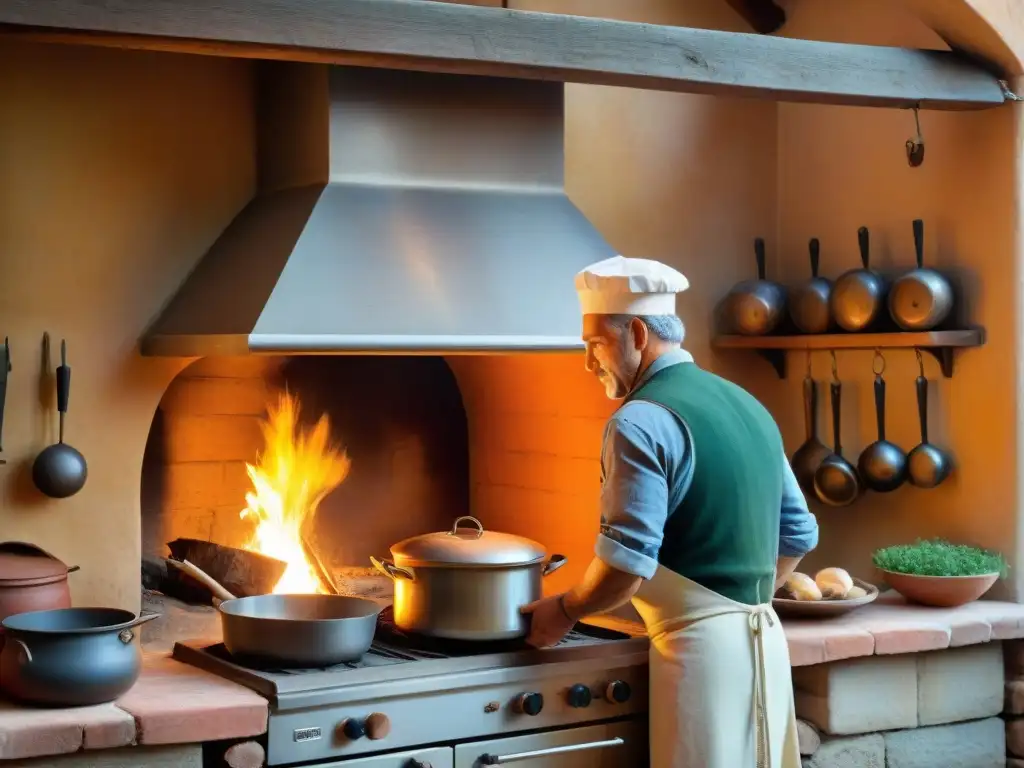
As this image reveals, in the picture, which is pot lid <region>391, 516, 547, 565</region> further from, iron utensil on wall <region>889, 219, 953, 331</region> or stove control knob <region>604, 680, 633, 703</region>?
iron utensil on wall <region>889, 219, 953, 331</region>

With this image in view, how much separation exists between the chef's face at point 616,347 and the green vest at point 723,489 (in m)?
0.05

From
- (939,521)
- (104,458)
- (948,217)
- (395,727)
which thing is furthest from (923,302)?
(104,458)

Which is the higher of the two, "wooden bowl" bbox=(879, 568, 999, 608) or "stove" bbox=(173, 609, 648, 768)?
"wooden bowl" bbox=(879, 568, 999, 608)

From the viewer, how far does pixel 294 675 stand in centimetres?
283

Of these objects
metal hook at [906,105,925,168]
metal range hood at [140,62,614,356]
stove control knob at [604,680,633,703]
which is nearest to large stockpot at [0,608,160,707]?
metal range hood at [140,62,614,356]

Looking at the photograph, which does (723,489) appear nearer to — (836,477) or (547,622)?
(547,622)

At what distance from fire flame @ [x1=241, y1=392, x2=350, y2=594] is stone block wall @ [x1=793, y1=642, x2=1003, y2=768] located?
140 centimetres

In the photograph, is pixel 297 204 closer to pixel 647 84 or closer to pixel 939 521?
pixel 647 84

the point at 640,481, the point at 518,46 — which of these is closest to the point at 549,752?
the point at 640,481

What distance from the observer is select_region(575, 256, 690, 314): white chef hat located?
9.10 ft

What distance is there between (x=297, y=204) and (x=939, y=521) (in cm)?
207

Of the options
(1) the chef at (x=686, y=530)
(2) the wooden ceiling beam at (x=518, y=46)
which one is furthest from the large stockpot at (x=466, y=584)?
(2) the wooden ceiling beam at (x=518, y=46)

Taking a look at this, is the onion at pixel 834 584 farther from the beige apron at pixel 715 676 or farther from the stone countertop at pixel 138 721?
the stone countertop at pixel 138 721

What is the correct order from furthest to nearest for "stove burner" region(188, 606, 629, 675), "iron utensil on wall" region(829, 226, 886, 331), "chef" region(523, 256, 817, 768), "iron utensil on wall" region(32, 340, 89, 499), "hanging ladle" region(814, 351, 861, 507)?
"hanging ladle" region(814, 351, 861, 507), "iron utensil on wall" region(829, 226, 886, 331), "iron utensil on wall" region(32, 340, 89, 499), "stove burner" region(188, 606, 629, 675), "chef" region(523, 256, 817, 768)
